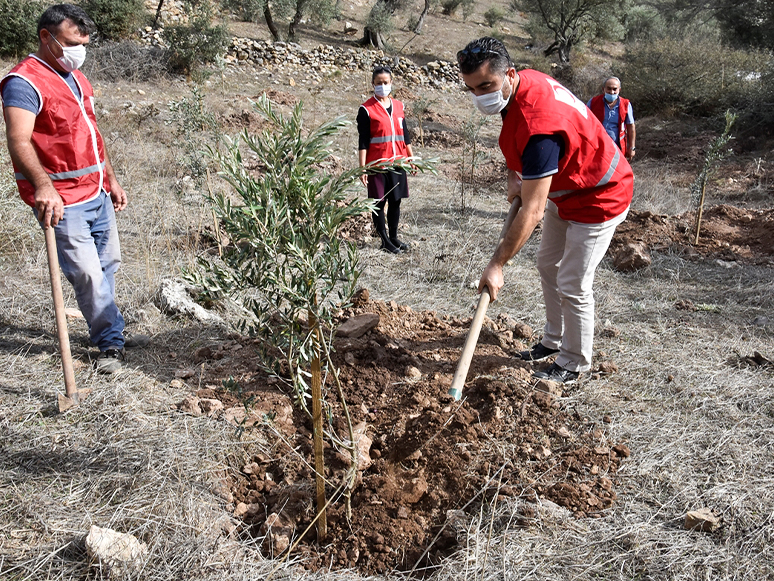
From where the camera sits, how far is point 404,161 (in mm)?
1714

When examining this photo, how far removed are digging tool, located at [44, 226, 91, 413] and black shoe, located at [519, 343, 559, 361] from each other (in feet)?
7.95

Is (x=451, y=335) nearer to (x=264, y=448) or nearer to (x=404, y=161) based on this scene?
(x=264, y=448)

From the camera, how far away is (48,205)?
2.51 metres

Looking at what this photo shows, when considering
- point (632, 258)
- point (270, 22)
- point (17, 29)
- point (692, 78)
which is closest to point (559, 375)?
point (632, 258)

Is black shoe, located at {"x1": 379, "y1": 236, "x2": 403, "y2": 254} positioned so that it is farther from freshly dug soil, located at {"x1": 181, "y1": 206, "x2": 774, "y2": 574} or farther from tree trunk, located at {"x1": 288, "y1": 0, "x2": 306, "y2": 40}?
tree trunk, located at {"x1": 288, "y1": 0, "x2": 306, "y2": 40}

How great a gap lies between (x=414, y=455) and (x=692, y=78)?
543 inches

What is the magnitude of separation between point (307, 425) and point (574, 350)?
149 centimetres

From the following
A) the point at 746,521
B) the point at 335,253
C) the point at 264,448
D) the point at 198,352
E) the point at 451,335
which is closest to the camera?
the point at 335,253

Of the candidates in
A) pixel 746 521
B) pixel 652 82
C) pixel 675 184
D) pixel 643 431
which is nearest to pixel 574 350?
pixel 643 431

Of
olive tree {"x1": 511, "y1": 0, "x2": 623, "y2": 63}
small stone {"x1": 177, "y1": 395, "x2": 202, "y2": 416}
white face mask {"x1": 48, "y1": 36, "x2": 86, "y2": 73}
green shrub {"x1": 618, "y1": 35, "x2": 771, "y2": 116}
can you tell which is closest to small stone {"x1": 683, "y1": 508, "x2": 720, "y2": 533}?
small stone {"x1": 177, "y1": 395, "x2": 202, "y2": 416}

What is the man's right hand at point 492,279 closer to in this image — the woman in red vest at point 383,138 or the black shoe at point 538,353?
the black shoe at point 538,353

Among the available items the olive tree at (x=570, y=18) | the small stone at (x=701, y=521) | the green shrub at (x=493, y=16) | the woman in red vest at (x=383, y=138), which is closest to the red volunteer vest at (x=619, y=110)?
the woman in red vest at (x=383, y=138)

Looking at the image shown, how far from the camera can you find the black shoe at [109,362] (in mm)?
2949

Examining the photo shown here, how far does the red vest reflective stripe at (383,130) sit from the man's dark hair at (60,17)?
248 cm
